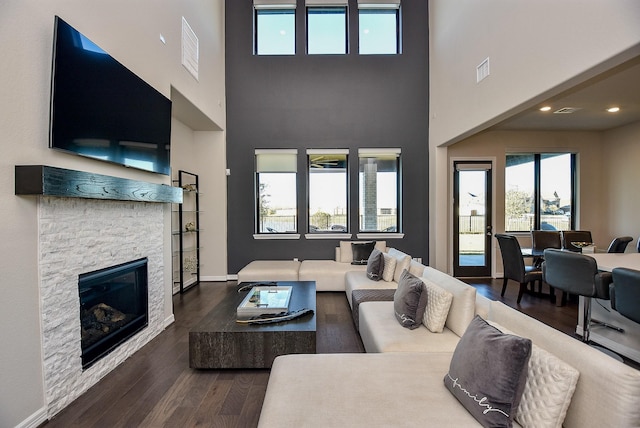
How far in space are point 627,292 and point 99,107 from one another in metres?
4.36

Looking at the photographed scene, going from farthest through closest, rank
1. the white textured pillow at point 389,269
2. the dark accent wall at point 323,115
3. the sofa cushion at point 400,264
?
the dark accent wall at point 323,115 < the white textured pillow at point 389,269 < the sofa cushion at point 400,264

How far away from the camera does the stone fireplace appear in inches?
83.7

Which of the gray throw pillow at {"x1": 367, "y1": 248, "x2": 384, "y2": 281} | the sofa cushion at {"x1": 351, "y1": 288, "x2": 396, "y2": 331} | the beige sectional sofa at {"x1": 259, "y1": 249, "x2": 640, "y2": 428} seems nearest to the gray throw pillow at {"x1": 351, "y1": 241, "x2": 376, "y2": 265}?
the gray throw pillow at {"x1": 367, "y1": 248, "x2": 384, "y2": 281}

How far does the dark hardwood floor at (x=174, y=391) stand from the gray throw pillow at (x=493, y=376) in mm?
1350

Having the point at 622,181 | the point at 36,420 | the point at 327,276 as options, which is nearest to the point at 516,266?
the point at 327,276

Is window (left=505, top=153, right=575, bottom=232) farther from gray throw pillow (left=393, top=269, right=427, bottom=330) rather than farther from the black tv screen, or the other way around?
the black tv screen

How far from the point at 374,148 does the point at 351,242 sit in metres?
1.92

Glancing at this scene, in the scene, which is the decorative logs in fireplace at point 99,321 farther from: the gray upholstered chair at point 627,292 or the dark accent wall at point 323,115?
the gray upholstered chair at point 627,292

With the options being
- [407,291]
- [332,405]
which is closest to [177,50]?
[407,291]

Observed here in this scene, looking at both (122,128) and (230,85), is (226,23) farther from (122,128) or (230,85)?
(122,128)

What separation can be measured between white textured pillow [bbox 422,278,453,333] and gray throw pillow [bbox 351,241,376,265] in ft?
10.1

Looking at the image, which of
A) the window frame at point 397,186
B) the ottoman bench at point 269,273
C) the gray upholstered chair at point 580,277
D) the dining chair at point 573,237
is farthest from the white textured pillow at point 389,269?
the dining chair at point 573,237

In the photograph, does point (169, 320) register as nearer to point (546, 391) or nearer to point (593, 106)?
point (546, 391)

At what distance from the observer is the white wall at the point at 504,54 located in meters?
2.37
